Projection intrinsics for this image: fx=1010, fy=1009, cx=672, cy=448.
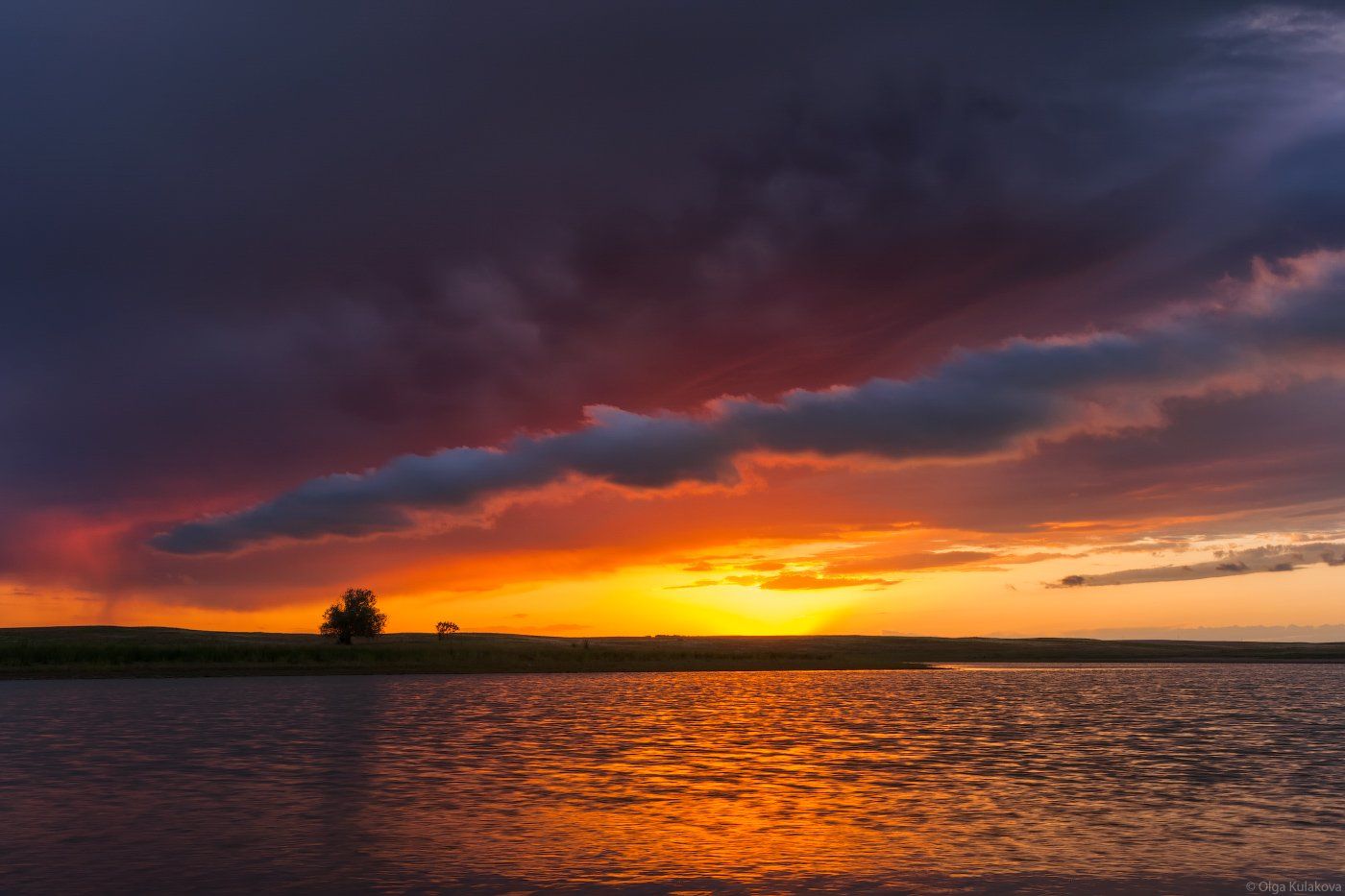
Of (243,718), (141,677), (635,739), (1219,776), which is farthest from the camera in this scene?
(141,677)

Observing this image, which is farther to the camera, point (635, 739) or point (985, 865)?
point (635, 739)

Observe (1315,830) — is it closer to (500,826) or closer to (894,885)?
(894,885)

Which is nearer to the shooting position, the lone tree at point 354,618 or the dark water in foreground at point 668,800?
the dark water in foreground at point 668,800

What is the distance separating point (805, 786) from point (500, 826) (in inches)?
385

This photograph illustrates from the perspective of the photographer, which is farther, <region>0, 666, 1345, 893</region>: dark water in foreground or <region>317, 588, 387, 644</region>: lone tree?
<region>317, 588, 387, 644</region>: lone tree

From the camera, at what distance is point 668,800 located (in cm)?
2592

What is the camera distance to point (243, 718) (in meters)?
51.2

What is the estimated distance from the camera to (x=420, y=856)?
19281 mm

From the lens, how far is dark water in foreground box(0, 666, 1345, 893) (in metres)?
18.0

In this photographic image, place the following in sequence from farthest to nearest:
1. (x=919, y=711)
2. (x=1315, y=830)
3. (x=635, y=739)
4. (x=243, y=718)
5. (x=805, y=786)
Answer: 1. (x=919, y=711)
2. (x=243, y=718)
3. (x=635, y=739)
4. (x=805, y=786)
5. (x=1315, y=830)

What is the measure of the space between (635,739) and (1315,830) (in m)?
25.0

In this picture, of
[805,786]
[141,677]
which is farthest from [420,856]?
[141,677]

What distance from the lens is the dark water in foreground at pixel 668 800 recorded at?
1802cm

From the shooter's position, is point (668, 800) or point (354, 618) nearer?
point (668, 800)
